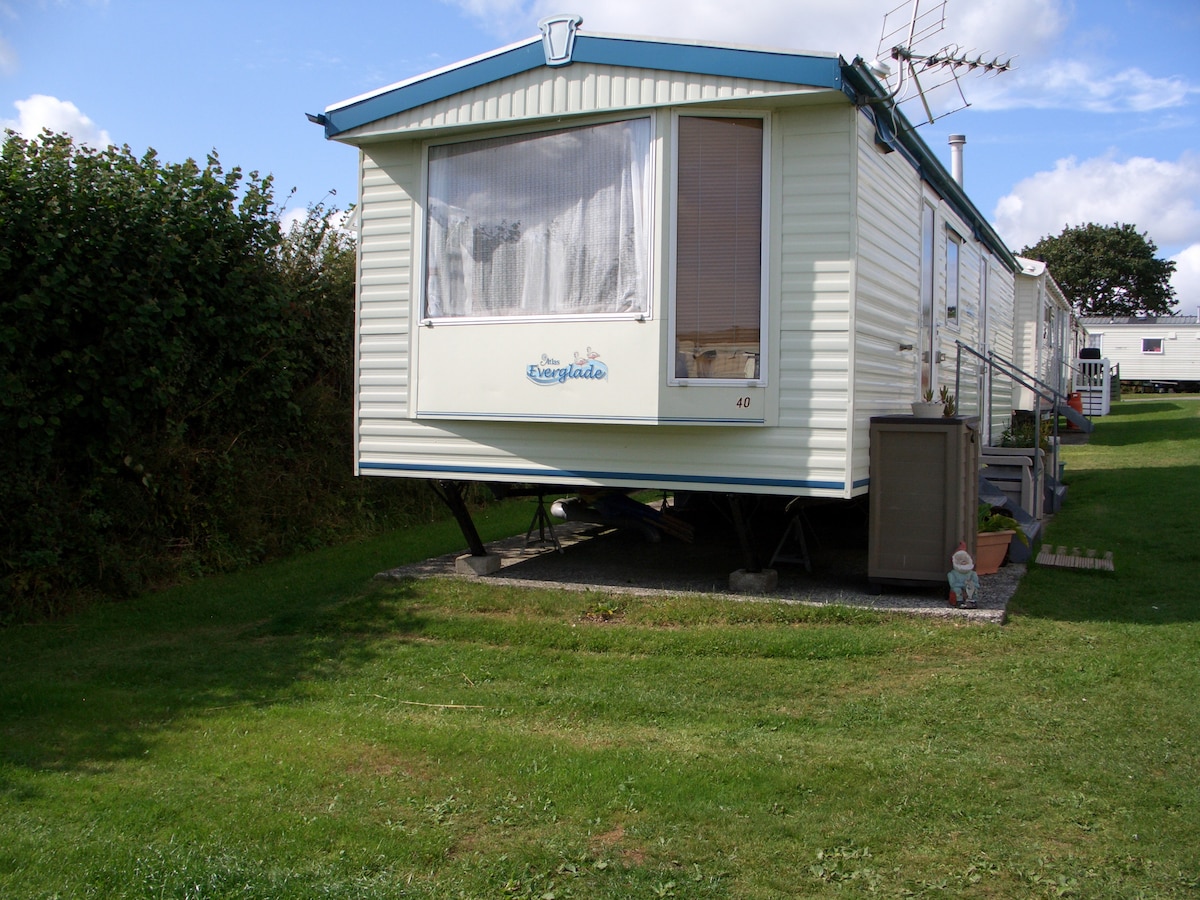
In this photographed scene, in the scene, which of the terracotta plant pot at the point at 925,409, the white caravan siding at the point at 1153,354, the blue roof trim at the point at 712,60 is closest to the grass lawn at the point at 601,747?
the terracotta plant pot at the point at 925,409

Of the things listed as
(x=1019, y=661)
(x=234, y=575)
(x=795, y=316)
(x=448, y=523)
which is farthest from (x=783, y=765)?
(x=448, y=523)

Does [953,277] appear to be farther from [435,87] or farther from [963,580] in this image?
[435,87]

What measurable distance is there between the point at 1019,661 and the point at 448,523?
7.03 m

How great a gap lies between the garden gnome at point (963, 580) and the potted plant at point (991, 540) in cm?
76

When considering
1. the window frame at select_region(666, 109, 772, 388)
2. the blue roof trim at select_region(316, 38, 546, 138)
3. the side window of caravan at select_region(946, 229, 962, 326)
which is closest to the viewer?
the window frame at select_region(666, 109, 772, 388)

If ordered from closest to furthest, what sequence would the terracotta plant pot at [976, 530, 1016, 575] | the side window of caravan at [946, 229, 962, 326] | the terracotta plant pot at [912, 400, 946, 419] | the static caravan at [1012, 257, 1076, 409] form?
the terracotta plant pot at [976, 530, 1016, 575] → the terracotta plant pot at [912, 400, 946, 419] → the side window of caravan at [946, 229, 962, 326] → the static caravan at [1012, 257, 1076, 409]

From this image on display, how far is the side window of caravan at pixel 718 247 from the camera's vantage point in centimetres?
651

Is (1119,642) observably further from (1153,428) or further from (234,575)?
(1153,428)

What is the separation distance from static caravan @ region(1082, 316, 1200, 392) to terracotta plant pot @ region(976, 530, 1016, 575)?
120ft

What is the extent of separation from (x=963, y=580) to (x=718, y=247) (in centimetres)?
249

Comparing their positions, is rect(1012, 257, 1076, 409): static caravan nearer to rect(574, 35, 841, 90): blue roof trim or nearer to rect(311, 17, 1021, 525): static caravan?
rect(311, 17, 1021, 525): static caravan

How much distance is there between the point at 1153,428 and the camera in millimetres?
20531

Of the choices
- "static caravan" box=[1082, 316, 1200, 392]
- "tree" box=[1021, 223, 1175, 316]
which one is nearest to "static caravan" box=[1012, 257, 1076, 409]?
"static caravan" box=[1082, 316, 1200, 392]

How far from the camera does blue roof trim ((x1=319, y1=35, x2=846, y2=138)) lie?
6.11 meters
